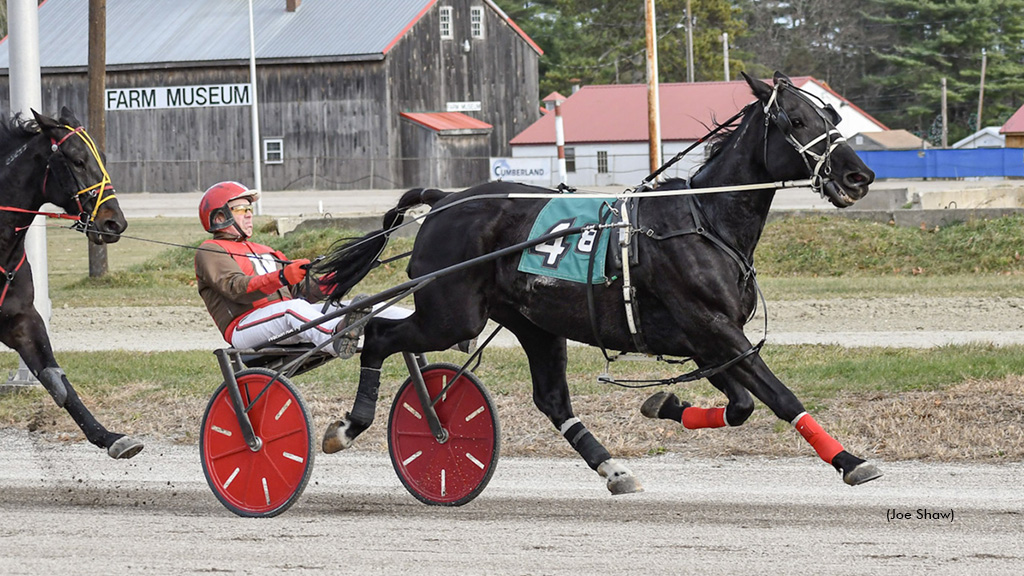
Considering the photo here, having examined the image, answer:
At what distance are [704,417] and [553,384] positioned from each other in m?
0.83

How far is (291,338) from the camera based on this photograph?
20.4ft

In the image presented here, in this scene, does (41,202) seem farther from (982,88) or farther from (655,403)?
(982,88)

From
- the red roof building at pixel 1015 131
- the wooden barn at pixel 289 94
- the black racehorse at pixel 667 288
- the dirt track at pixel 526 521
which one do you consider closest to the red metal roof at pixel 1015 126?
the red roof building at pixel 1015 131

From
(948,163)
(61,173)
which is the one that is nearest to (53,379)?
(61,173)

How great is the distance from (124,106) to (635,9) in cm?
2409

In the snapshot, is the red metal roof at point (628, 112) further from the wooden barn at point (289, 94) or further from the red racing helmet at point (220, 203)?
the red racing helmet at point (220, 203)

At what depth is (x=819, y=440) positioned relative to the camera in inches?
206

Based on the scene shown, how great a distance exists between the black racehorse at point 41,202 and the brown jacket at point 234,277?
61cm

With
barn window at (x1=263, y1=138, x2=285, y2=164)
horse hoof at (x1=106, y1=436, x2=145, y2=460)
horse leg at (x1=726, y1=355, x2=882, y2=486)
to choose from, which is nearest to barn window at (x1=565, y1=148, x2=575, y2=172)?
barn window at (x1=263, y1=138, x2=285, y2=164)

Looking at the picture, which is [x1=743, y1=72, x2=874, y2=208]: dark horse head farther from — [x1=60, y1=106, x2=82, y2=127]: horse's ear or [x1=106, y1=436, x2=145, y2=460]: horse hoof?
[x1=60, y1=106, x2=82, y2=127]: horse's ear

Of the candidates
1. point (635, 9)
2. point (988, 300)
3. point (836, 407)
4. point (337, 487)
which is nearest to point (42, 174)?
point (337, 487)

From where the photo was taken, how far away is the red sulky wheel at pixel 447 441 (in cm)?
608

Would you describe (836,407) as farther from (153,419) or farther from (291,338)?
(153,419)

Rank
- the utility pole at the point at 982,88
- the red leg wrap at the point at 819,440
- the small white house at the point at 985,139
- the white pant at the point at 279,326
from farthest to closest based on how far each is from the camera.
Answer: the utility pole at the point at 982,88
the small white house at the point at 985,139
the white pant at the point at 279,326
the red leg wrap at the point at 819,440
